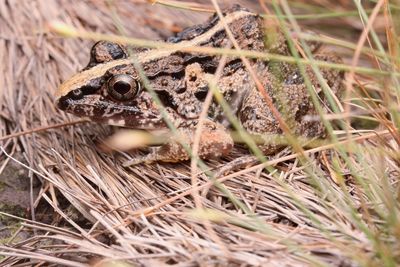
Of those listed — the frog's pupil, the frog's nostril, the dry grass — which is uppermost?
the frog's pupil

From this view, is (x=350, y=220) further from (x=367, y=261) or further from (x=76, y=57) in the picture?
(x=76, y=57)

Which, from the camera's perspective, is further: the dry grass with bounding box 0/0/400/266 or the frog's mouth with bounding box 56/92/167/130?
the frog's mouth with bounding box 56/92/167/130

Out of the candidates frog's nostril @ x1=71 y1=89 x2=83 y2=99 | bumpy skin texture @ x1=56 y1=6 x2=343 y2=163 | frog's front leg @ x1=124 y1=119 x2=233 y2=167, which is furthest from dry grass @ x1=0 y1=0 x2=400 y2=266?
frog's nostril @ x1=71 y1=89 x2=83 y2=99

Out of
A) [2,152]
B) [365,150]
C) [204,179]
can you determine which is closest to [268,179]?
[204,179]

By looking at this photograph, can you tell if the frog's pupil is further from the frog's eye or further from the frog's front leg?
the frog's front leg

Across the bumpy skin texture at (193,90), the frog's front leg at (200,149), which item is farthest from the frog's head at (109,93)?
the frog's front leg at (200,149)

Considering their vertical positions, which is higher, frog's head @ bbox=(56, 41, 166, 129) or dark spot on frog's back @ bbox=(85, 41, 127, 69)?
dark spot on frog's back @ bbox=(85, 41, 127, 69)

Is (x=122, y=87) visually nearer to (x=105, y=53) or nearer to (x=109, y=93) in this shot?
(x=109, y=93)
